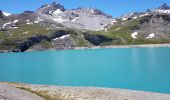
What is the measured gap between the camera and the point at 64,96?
199 feet

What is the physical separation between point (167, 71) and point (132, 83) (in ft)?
105

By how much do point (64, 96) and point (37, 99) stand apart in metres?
9.52

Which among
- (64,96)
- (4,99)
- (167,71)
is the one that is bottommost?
(4,99)

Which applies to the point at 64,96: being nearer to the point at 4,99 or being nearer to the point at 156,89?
the point at 4,99

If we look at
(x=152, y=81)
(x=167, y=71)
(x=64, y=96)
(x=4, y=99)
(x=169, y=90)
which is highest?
(x=167, y=71)

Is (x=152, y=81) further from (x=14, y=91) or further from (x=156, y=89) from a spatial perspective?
(x=14, y=91)

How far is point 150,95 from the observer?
220ft

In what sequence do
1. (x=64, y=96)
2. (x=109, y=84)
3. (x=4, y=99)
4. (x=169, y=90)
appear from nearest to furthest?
1. (x=4, y=99)
2. (x=64, y=96)
3. (x=169, y=90)
4. (x=109, y=84)

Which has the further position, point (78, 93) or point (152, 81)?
point (152, 81)

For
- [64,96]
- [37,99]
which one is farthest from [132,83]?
[37,99]

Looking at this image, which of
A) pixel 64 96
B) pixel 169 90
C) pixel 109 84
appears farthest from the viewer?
pixel 109 84

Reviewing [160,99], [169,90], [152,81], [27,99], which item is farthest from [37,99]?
[152,81]

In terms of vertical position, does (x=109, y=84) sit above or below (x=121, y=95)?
above

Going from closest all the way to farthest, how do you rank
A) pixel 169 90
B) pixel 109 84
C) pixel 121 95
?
pixel 121 95
pixel 169 90
pixel 109 84
